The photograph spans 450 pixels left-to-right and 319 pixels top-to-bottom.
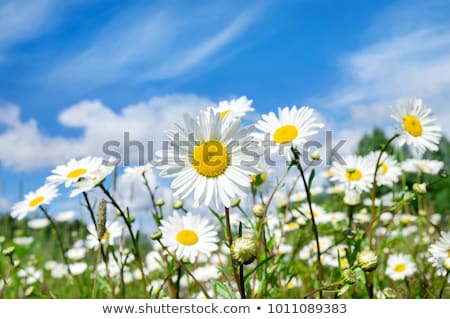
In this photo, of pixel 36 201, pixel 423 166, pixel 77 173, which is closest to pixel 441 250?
pixel 423 166

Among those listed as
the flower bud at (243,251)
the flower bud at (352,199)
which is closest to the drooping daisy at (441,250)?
the flower bud at (352,199)

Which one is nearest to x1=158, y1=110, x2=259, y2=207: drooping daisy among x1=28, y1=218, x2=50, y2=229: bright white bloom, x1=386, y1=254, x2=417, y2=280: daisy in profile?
x1=386, y1=254, x2=417, y2=280: daisy in profile

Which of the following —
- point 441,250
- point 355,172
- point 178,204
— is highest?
point 355,172

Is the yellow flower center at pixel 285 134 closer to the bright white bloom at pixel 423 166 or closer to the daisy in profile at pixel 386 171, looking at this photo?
the daisy in profile at pixel 386 171

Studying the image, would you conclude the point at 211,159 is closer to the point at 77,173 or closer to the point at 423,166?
the point at 77,173

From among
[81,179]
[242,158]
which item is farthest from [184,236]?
[242,158]
